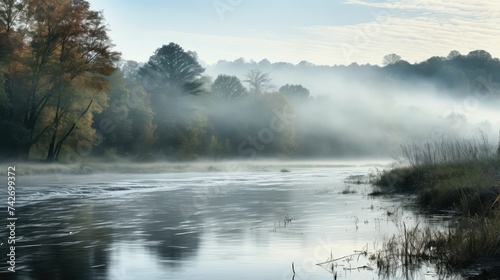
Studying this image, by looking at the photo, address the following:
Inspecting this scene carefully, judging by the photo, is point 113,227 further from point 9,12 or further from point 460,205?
point 9,12

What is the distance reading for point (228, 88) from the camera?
115 m

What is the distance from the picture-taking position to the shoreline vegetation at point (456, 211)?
11.5 meters

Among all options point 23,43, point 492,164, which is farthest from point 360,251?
point 23,43

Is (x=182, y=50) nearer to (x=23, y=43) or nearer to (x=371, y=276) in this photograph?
(x=23, y=43)

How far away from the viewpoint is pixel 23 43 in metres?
45.9

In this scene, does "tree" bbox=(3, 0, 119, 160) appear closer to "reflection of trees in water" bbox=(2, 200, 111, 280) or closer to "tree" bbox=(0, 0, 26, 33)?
"tree" bbox=(0, 0, 26, 33)

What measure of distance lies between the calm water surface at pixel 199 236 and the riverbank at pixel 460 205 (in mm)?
901

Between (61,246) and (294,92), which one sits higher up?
(294,92)

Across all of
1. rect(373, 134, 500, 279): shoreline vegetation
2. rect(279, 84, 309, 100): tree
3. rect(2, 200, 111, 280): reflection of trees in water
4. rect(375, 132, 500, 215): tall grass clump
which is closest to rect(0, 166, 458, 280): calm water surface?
rect(2, 200, 111, 280): reflection of trees in water

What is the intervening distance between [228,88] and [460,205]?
315 ft

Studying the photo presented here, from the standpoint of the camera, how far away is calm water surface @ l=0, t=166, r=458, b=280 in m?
11.7

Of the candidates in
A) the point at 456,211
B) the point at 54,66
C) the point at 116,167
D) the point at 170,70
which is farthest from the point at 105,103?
the point at 170,70

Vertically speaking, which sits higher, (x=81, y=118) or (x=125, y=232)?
(x=81, y=118)

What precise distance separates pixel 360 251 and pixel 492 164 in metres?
10.4
